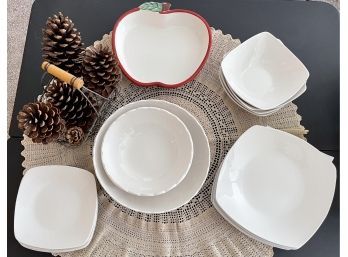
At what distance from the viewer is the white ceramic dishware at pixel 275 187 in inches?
27.2

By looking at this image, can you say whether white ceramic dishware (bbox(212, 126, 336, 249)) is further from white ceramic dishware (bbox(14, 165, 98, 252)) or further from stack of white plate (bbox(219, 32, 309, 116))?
white ceramic dishware (bbox(14, 165, 98, 252))

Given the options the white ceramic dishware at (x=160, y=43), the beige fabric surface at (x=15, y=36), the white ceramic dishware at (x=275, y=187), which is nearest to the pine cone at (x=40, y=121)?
the white ceramic dishware at (x=160, y=43)

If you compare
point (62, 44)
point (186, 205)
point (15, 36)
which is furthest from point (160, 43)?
point (15, 36)

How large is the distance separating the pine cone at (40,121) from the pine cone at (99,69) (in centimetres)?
8

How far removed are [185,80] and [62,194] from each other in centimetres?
29

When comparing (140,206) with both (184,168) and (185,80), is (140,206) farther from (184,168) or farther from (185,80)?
(185,80)

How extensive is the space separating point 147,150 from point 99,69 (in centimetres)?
16

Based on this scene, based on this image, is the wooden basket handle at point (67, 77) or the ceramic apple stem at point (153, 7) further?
the ceramic apple stem at point (153, 7)

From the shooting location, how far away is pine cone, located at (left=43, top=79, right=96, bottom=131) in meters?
0.67

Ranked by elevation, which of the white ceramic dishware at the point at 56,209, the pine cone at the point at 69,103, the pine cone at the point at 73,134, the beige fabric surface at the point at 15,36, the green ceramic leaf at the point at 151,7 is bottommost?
the beige fabric surface at the point at 15,36

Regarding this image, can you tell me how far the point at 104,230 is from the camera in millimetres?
704

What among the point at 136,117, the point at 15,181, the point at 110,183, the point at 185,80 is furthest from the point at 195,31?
the point at 15,181

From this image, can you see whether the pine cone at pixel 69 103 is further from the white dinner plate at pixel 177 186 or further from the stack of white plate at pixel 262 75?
the stack of white plate at pixel 262 75

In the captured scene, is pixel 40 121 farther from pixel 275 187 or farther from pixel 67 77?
pixel 275 187
